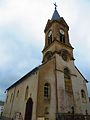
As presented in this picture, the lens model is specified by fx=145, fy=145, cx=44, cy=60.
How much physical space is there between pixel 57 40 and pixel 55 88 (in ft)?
32.5

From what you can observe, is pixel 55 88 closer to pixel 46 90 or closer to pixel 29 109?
pixel 46 90

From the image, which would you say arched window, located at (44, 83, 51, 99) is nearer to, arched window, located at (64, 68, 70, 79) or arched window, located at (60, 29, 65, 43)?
arched window, located at (64, 68, 70, 79)

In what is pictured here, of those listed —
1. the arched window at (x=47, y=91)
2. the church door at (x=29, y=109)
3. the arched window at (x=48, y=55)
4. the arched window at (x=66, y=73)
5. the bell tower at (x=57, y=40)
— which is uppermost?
the bell tower at (x=57, y=40)

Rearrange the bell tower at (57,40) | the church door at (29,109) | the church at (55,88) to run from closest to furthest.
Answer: the church at (55,88)
the church door at (29,109)
the bell tower at (57,40)

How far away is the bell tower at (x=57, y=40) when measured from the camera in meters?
27.3

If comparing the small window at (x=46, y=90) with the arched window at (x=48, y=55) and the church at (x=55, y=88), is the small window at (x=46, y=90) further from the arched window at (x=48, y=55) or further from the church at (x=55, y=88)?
the arched window at (x=48, y=55)

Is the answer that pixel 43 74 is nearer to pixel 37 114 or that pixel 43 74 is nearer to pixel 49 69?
pixel 49 69

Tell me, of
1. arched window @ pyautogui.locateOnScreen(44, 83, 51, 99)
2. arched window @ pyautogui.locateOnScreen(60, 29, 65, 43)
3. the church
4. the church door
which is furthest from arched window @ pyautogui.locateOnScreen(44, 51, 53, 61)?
the church door

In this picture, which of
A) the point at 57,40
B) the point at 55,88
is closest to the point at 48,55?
the point at 57,40

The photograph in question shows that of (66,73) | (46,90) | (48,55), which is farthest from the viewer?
(48,55)

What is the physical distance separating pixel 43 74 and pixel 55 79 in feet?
7.04

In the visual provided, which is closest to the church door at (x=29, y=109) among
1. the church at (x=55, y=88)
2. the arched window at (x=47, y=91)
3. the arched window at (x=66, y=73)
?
the church at (x=55, y=88)

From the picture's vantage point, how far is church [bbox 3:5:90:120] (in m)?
20.3

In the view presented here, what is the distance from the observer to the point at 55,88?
22094mm
